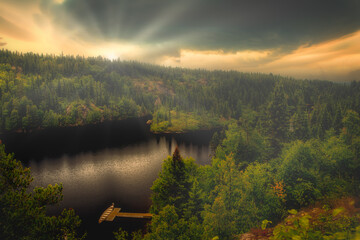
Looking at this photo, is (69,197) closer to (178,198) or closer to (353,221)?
(178,198)

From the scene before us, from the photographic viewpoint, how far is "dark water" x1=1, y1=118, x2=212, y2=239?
153 feet

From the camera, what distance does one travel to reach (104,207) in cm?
4719

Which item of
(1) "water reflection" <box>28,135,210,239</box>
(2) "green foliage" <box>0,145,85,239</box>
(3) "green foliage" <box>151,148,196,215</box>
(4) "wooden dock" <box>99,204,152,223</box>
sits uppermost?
(2) "green foliage" <box>0,145,85,239</box>

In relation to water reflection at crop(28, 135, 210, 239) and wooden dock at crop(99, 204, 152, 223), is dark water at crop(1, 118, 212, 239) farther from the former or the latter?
wooden dock at crop(99, 204, 152, 223)

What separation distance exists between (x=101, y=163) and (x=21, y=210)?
64627mm

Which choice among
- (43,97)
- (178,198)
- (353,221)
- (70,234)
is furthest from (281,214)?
(43,97)

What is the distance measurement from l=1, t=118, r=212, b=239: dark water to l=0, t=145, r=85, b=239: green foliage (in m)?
27.8

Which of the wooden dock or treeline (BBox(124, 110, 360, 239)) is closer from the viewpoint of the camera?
treeline (BBox(124, 110, 360, 239))

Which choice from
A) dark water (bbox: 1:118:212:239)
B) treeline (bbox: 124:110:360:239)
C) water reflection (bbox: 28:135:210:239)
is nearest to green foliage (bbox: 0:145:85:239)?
treeline (bbox: 124:110:360:239)

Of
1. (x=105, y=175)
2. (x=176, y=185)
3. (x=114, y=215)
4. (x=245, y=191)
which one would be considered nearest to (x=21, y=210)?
(x=176, y=185)

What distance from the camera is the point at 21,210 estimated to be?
13.9 meters

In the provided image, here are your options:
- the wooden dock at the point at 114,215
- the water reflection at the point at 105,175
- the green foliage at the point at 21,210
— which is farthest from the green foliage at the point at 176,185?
the water reflection at the point at 105,175

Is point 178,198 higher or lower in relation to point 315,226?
lower

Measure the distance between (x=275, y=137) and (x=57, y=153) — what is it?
88.6m
